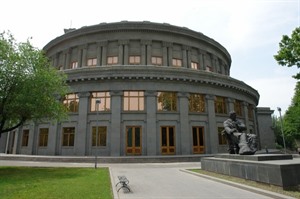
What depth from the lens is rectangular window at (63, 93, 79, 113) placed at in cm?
2819

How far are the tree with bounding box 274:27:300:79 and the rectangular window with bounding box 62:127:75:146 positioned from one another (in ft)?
73.6

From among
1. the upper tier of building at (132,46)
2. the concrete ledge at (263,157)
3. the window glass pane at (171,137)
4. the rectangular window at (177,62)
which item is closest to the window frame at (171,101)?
the window glass pane at (171,137)

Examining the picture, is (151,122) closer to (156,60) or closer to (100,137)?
(100,137)

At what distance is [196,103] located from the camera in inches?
1141

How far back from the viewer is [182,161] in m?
23.7

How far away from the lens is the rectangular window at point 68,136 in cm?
2736

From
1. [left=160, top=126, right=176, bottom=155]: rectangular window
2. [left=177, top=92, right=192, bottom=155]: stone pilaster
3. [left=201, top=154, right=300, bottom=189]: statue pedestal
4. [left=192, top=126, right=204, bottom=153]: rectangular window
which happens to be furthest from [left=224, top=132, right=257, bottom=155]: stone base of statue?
[left=192, top=126, right=204, bottom=153]: rectangular window

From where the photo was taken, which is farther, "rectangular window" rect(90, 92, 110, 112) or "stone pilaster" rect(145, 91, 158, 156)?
"rectangular window" rect(90, 92, 110, 112)

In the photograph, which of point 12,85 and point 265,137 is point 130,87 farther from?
point 265,137

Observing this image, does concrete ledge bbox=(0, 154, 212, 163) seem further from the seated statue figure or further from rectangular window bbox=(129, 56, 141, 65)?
rectangular window bbox=(129, 56, 141, 65)

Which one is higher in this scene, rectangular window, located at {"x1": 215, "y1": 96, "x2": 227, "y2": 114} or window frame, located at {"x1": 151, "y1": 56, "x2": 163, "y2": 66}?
window frame, located at {"x1": 151, "y1": 56, "x2": 163, "y2": 66}

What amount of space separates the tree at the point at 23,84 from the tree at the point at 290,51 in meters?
16.6

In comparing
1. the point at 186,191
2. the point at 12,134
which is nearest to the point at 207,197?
the point at 186,191

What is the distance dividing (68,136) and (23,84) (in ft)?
39.8
